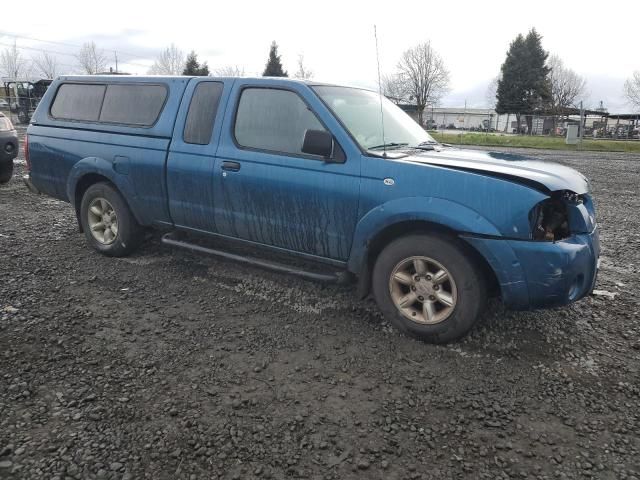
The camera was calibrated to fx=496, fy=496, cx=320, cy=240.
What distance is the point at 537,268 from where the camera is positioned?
3148 mm

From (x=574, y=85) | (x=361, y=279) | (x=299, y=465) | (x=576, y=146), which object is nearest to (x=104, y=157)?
(x=361, y=279)

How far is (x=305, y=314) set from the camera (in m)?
4.07

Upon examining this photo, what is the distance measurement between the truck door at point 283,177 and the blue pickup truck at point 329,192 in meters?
0.01

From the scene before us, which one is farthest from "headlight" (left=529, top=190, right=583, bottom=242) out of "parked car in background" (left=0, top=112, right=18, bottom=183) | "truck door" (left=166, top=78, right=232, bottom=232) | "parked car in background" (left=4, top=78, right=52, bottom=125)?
"parked car in background" (left=4, top=78, right=52, bottom=125)

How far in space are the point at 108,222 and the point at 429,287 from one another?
3635 millimetres

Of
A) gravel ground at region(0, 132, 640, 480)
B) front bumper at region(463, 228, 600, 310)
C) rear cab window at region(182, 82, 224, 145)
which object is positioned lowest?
gravel ground at region(0, 132, 640, 480)

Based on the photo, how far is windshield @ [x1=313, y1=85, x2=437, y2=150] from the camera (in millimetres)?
3953

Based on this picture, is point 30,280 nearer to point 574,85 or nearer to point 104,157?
point 104,157

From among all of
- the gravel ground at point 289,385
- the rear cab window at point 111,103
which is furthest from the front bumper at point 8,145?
the gravel ground at point 289,385

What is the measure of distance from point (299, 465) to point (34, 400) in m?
1.59

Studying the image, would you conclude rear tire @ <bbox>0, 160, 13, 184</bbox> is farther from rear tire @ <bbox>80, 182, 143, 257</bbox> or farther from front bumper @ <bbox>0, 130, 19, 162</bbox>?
rear tire @ <bbox>80, 182, 143, 257</bbox>

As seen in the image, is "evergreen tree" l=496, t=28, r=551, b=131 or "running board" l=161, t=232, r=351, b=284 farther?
"evergreen tree" l=496, t=28, r=551, b=131

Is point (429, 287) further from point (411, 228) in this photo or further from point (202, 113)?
point (202, 113)

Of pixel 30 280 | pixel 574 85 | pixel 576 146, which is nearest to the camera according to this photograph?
pixel 30 280
